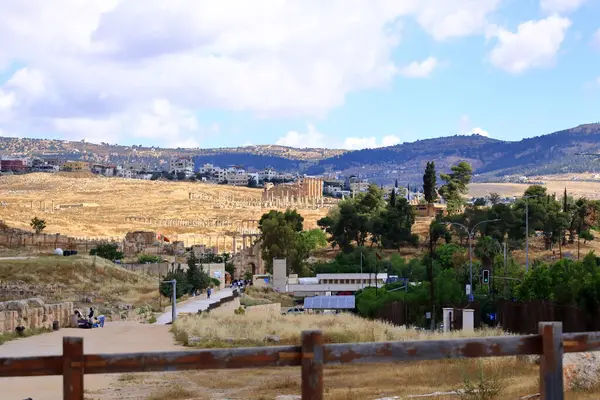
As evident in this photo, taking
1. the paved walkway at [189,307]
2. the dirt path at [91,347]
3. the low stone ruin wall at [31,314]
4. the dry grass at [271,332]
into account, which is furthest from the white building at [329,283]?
the dry grass at [271,332]

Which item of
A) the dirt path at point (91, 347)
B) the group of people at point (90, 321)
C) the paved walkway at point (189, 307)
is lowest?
the paved walkway at point (189, 307)

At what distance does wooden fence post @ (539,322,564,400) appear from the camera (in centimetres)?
775

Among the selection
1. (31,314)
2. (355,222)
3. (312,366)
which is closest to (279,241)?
(355,222)

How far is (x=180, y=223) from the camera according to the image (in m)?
168

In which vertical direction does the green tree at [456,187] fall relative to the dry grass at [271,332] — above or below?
above

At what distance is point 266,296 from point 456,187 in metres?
53.3

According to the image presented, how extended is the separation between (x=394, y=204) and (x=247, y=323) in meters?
71.4

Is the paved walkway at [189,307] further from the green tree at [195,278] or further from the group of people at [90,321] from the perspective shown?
the group of people at [90,321]

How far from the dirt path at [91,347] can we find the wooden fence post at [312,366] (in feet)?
14.7

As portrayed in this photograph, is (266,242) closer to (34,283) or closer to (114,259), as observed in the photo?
(114,259)

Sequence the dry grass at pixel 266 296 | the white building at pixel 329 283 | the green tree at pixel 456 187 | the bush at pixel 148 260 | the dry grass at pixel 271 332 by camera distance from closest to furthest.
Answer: the dry grass at pixel 271 332
the dry grass at pixel 266 296
the white building at pixel 329 283
the bush at pixel 148 260
the green tree at pixel 456 187

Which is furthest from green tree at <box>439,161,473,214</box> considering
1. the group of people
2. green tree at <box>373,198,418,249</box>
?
the group of people

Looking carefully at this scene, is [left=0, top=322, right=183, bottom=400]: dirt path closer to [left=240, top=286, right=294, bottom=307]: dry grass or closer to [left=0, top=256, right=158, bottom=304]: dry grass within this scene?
[left=0, top=256, right=158, bottom=304]: dry grass

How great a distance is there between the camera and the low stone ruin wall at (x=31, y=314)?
36.2 meters
